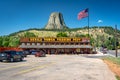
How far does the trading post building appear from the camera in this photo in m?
95.0

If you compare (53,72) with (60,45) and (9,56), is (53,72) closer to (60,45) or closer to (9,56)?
(9,56)

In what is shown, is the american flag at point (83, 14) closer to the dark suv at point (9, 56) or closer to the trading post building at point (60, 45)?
the trading post building at point (60, 45)

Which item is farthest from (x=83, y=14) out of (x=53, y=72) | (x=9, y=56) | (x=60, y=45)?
(x=53, y=72)

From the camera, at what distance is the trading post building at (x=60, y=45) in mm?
95000

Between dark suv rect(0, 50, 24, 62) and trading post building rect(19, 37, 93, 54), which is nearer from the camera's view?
dark suv rect(0, 50, 24, 62)

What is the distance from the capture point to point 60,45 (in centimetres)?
9644

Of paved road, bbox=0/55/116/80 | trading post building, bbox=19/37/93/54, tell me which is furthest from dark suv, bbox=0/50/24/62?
trading post building, bbox=19/37/93/54

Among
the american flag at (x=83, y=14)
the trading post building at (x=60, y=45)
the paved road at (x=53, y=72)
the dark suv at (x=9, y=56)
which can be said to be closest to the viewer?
the paved road at (x=53, y=72)

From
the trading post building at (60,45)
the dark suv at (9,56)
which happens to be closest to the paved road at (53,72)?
the dark suv at (9,56)

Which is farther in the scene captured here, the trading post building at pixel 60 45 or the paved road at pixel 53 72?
the trading post building at pixel 60 45

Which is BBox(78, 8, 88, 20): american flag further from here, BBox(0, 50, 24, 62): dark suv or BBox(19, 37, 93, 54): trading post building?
BBox(0, 50, 24, 62): dark suv

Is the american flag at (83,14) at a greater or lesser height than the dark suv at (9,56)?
greater

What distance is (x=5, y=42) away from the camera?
152 meters

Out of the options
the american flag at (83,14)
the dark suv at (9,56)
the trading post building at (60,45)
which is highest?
the american flag at (83,14)
